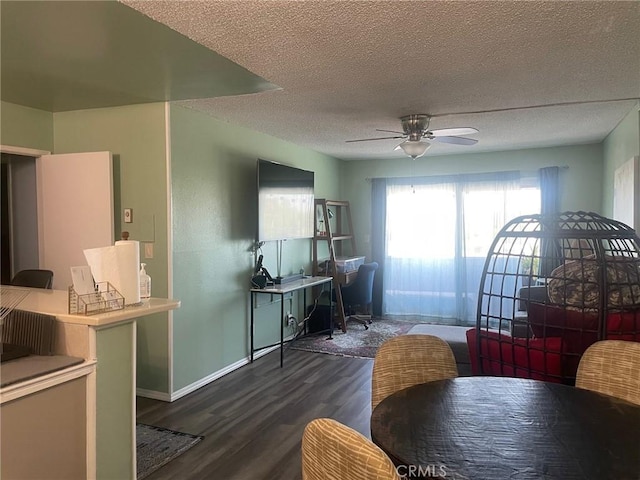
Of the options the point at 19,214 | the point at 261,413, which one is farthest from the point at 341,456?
the point at 19,214

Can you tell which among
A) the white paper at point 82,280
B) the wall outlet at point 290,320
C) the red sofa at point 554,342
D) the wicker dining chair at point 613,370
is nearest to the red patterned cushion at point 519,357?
the red sofa at point 554,342

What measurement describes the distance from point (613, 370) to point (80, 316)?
2.19 m

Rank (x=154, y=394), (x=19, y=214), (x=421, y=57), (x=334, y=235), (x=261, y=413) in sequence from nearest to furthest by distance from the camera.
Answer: (x=421, y=57) < (x=261, y=413) < (x=154, y=394) < (x=19, y=214) < (x=334, y=235)

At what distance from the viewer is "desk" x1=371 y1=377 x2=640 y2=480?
1.25 meters

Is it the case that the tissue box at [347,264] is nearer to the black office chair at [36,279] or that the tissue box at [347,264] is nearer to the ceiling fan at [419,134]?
the ceiling fan at [419,134]

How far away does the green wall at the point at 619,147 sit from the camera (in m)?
3.81

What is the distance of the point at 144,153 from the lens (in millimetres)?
3668

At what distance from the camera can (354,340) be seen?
5422 millimetres

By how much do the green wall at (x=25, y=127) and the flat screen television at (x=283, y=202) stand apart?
5.99 feet

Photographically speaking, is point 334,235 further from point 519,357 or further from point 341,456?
point 341,456

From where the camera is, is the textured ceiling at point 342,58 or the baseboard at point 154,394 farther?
the baseboard at point 154,394

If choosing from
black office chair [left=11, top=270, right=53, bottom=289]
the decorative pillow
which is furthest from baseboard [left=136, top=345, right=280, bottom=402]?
the decorative pillow

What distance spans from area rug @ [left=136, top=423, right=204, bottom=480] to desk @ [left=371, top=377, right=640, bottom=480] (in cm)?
163

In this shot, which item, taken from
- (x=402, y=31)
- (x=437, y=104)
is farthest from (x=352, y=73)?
(x=437, y=104)
